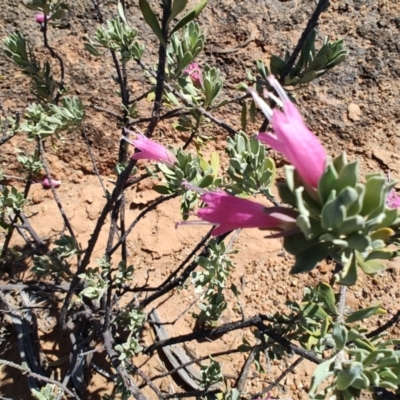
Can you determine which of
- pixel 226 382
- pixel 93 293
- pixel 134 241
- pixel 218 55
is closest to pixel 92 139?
pixel 134 241

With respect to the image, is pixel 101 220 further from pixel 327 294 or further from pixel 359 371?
pixel 359 371

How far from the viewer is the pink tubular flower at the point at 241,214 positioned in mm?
645

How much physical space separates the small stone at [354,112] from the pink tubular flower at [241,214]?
6.67 feet

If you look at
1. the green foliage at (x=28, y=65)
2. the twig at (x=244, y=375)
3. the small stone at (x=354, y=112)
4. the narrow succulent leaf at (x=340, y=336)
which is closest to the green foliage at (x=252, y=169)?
the narrow succulent leaf at (x=340, y=336)

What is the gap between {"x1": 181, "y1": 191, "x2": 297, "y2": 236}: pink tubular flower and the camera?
65 centimetres

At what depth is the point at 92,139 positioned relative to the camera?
256 cm

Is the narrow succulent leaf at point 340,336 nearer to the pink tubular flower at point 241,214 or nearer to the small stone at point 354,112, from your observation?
the pink tubular flower at point 241,214

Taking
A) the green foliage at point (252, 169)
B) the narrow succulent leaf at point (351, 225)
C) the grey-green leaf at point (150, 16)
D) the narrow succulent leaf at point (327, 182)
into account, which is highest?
the grey-green leaf at point (150, 16)

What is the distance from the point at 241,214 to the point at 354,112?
2084 millimetres

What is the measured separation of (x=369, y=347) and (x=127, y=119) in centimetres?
111

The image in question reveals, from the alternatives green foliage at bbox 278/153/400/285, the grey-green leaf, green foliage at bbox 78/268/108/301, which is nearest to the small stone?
green foliage at bbox 78/268/108/301

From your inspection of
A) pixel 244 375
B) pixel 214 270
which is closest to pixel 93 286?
pixel 214 270

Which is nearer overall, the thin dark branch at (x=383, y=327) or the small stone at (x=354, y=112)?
the thin dark branch at (x=383, y=327)

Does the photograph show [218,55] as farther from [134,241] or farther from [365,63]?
[134,241]
